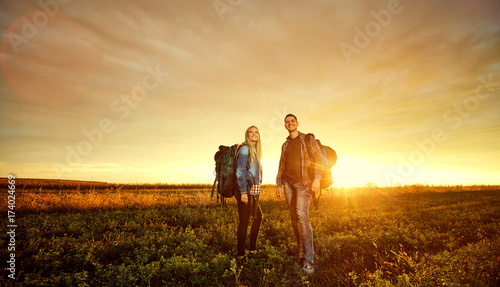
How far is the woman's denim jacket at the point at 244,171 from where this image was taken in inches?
207

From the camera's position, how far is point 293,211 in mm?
5676

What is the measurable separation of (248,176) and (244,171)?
0.48 ft

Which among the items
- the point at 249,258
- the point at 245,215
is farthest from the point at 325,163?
the point at 249,258

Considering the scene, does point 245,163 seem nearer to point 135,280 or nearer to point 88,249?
point 135,280

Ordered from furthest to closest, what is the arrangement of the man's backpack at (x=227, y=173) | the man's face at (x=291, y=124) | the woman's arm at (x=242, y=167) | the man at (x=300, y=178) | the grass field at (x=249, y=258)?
1. the man's face at (x=291, y=124)
2. the man's backpack at (x=227, y=173)
3. the man at (x=300, y=178)
4. the woman's arm at (x=242, y=167)
5. the grass field at (x=249, y=258)

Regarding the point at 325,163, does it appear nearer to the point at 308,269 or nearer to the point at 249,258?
the point at 308,269

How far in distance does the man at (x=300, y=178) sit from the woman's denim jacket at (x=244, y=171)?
79cm

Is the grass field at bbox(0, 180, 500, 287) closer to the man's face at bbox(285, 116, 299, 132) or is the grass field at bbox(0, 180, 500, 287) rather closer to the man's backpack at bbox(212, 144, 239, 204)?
the man's backpack at bbox(212, 144, 239, 204)

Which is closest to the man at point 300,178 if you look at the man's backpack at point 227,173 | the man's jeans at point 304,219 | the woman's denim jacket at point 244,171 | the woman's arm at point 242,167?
the man's jeans at point 304,219

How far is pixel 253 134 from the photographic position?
5.60m

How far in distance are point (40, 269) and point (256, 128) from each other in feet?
18.5

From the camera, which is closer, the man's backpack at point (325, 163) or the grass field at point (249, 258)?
the grass field at point (249, 258)

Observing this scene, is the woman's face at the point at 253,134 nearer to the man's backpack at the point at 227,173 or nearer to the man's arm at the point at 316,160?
the man's backpack at the point at 227,173

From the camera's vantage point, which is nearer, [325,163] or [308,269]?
[308,269]
